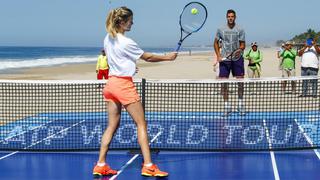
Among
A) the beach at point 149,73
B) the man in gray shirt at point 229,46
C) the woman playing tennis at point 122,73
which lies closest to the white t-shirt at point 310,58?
the man in gray shirt at point 229,46

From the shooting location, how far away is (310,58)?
15469 millimetres

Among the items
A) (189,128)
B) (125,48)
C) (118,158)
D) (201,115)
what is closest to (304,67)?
(201,115)

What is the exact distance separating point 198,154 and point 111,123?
1.80 metres

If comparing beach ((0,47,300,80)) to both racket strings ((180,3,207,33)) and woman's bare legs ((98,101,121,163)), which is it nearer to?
racket strings ((180,3,207,33))

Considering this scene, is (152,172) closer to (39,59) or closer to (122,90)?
(122,90)

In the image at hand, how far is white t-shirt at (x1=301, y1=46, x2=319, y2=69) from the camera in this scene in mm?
15414

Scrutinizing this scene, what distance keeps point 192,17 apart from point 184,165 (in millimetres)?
1909

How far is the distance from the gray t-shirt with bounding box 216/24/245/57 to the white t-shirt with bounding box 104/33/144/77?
4.41 meters

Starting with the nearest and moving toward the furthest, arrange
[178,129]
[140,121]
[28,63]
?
[140,121] < [178,129] < [28,63]

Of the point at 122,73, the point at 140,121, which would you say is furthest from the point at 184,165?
the point at 122,73

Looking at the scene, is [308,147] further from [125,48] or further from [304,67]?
[304,67]

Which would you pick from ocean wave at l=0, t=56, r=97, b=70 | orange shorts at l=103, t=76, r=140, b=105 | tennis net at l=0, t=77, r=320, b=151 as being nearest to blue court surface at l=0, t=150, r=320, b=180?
tennis net at l=0, t=77, r=320, b=151

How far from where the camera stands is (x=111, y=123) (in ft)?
20.3

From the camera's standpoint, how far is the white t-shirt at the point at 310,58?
15414 millimetres
